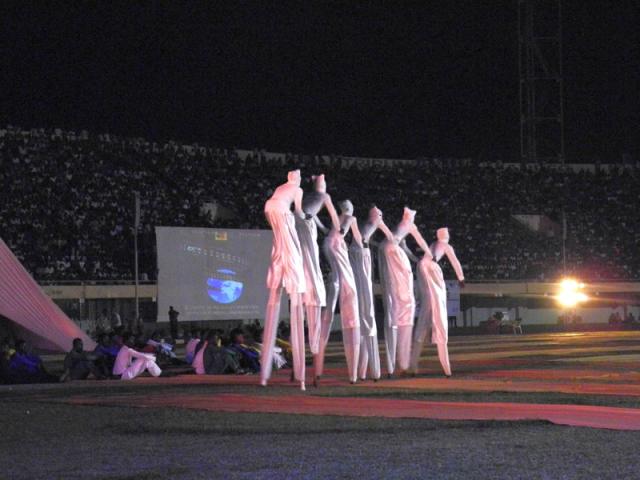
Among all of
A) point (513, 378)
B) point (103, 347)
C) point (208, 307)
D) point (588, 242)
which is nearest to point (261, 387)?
point (513, 378)

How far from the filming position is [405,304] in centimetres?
1630

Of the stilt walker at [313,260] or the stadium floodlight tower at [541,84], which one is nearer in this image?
the stilt walker at [313,260]

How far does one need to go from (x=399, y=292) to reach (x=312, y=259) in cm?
215

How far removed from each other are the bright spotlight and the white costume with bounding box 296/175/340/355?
30.7 metres

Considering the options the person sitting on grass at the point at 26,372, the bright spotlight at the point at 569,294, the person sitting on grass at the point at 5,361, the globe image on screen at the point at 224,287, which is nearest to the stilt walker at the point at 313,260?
the person sitting on grass at the point at 26,372

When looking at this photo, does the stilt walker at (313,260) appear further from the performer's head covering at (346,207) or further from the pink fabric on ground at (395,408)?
the pink fabric on ground at (395,408)

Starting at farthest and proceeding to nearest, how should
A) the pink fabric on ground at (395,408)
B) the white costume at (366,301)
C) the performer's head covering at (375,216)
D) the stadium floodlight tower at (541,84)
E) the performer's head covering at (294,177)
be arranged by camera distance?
1. the stadium floodlight tower at (541,84)
2. the performer's head covering at (375,216)
3. the white costume at (366,301)
4. the performer's head covering at (294,177)
5. the pink fabric on ground at (395,408)

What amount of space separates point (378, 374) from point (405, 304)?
1.20 m

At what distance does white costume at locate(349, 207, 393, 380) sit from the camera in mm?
15688

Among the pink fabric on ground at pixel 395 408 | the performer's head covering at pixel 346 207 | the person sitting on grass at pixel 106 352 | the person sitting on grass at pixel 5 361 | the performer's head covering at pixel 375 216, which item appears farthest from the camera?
the person sitting on grass at pixel 106 352

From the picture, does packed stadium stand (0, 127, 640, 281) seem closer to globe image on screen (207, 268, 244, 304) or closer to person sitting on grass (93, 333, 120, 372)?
globe image on screen (207, 268, 244, 304)

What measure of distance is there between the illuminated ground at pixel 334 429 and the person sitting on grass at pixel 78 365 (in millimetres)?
2363

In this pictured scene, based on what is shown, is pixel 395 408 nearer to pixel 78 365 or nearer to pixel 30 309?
pixel 78 365

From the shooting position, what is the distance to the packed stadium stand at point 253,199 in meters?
38.3
